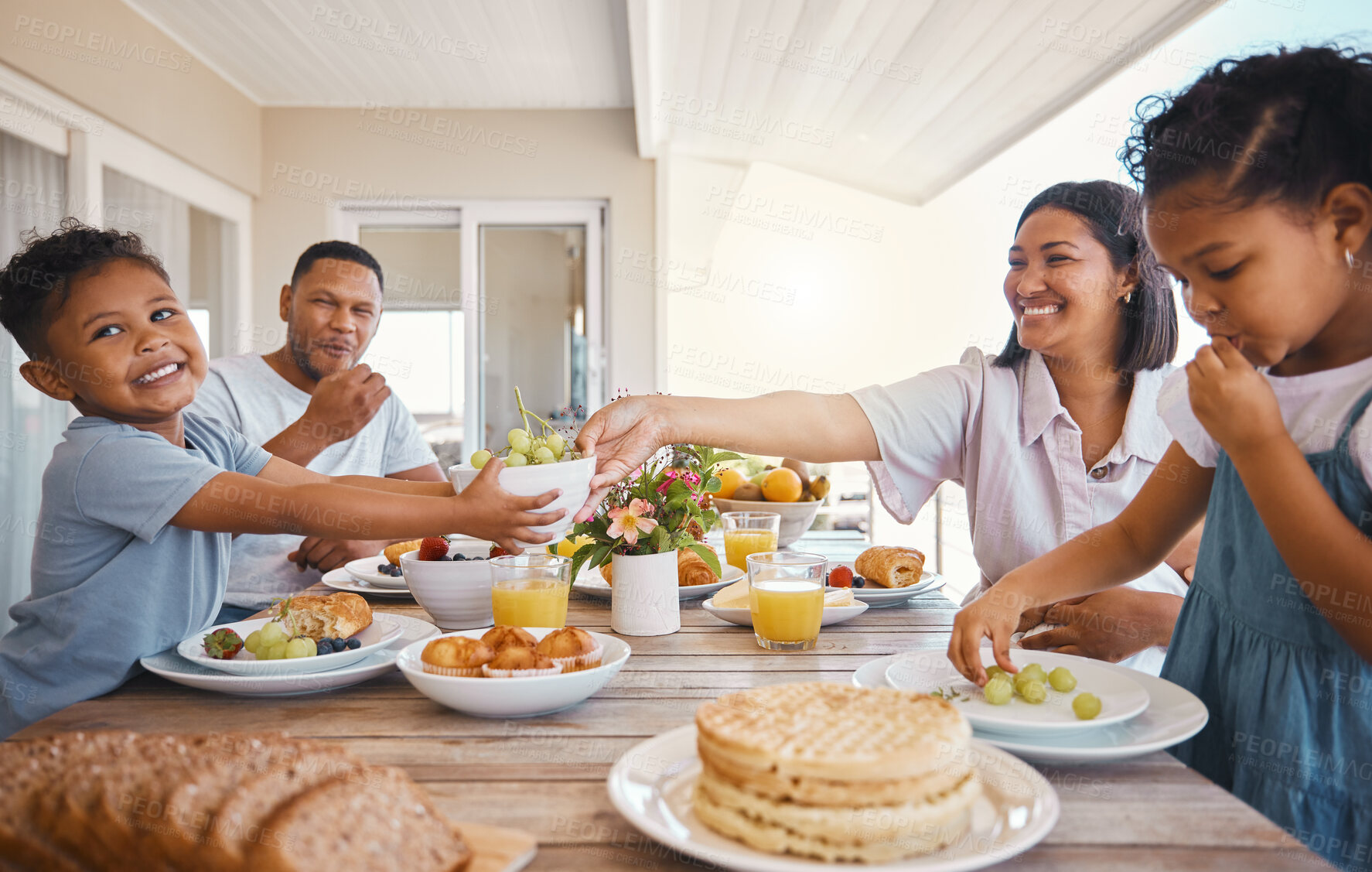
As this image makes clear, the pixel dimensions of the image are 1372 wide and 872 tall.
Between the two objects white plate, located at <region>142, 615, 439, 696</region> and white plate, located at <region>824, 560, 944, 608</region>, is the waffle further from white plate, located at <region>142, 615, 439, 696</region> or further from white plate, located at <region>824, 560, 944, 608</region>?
white plate, located at <region>824, 560, 944, 608</region>

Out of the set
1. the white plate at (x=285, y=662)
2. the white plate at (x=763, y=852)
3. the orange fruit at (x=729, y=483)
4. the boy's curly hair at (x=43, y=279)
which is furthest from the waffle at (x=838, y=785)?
the orange fruit at (x=729, y=483)

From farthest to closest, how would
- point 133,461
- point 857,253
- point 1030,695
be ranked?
1. point 857,253
2. point 133,461
3. point 1030,695

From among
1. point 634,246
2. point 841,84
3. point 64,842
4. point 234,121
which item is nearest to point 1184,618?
point 64,842

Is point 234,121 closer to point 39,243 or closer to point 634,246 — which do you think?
point 634,246

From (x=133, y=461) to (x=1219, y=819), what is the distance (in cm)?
150

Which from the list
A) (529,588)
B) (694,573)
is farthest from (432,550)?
(694,573)

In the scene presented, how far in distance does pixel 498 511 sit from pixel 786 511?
3.90 feet

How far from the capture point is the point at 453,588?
4.82 ft

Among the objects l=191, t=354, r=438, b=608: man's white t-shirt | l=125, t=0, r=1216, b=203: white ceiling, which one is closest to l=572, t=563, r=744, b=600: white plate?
l=191, t=354, r=438, b=608: man's white t-shirt

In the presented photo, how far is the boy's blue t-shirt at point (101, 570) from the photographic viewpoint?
1.34m

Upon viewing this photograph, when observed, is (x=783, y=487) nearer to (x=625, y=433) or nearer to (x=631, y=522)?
(x=625, y=433)

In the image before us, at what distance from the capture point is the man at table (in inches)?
91.9

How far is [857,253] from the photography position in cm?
782

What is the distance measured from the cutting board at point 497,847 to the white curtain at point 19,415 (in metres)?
3.31
